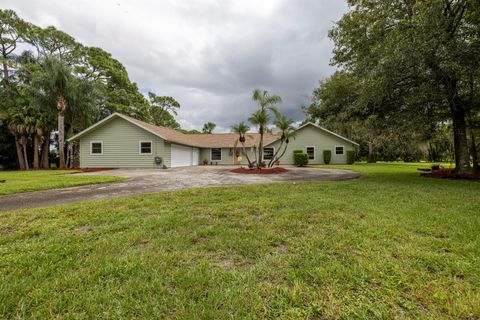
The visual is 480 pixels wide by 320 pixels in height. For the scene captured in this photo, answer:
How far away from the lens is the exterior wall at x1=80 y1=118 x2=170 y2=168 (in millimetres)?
16953

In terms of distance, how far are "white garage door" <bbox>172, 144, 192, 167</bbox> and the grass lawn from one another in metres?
13.8

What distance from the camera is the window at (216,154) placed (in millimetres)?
24891

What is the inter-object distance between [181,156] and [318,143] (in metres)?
14.6

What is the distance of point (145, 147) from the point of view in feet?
56.1

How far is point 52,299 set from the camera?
5.92ft

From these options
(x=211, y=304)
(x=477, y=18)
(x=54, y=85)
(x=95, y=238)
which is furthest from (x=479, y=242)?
(x=54, y=85)

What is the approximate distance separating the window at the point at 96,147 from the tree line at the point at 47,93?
2.32m

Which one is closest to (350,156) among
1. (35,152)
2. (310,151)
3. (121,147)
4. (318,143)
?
(318,143)

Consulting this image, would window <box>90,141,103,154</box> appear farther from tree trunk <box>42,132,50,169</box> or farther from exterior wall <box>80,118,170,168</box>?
tree trunk <box>42,132,50,169</box>

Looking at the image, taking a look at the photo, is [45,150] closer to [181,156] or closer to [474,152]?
[181,156]

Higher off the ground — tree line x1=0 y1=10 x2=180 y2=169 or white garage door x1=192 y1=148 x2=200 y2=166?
tree line x1=0 y1=10 x2=180 y2=169

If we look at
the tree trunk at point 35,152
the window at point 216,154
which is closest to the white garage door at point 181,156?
the window at point 216,154

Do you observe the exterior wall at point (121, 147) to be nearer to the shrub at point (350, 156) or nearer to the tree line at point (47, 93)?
the tree line at point (47, 93)

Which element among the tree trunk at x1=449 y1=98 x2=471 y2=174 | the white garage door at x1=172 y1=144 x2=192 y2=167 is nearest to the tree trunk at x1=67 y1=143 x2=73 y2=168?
the white garage door at x1=172 y1=144 x2=192 y2=167
